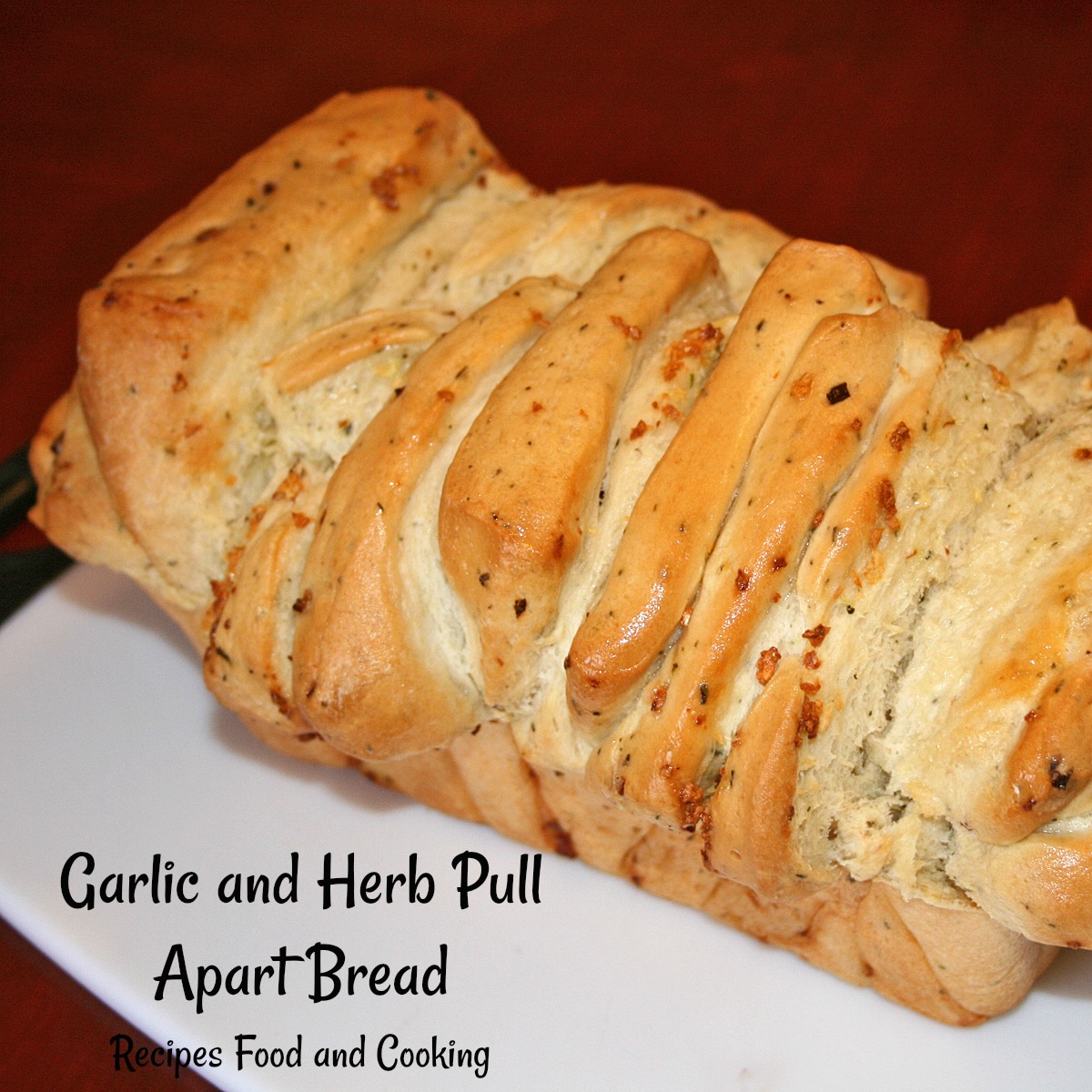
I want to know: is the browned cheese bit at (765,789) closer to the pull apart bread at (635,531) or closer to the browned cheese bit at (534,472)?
the pull apart bread at (635,531)

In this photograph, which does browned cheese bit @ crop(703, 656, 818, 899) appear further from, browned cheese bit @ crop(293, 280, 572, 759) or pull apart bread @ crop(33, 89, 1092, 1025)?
browned cheese bit @ crop(293, 280, 572, 759)

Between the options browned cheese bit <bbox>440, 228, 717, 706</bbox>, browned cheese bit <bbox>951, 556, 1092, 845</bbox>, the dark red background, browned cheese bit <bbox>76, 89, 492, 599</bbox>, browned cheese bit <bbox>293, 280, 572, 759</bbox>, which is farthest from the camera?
the dark red background

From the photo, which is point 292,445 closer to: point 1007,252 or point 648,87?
point 1007,252

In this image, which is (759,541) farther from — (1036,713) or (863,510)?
(1036,713)

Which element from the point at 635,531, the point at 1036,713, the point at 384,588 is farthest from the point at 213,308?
the point at 1036,713

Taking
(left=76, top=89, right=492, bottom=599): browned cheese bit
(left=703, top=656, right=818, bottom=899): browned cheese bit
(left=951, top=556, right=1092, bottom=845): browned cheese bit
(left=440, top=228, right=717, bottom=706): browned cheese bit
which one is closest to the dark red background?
(left=76, top=89, right=492, bottom=599): browned cheese bit

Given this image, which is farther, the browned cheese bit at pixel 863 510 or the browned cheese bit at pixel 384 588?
the browned cheese bit at pixel 384 588

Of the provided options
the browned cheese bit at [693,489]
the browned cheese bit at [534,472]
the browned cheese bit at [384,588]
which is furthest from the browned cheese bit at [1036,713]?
the browned cheese bit at [384,588]
